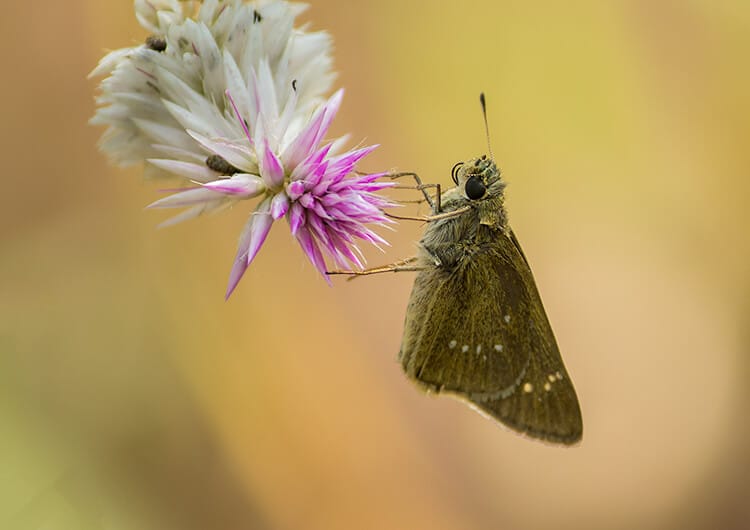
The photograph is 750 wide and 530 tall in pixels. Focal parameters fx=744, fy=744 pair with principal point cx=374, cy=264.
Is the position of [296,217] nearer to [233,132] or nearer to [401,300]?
[233,132]

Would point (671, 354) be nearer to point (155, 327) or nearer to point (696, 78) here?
point (696, 78)

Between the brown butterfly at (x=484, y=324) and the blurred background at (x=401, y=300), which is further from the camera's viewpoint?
the blurred background at (x=401, y=300)

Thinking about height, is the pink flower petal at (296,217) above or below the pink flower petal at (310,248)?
above

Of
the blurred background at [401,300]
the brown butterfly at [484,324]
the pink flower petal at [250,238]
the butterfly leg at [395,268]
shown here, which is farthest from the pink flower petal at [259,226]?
the blurred background at [401,300]

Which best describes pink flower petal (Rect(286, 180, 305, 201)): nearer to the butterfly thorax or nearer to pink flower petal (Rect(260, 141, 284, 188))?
pink flower petal (Rect(260, 141, 284, 188))

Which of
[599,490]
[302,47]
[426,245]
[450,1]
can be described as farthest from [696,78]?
[302,47]

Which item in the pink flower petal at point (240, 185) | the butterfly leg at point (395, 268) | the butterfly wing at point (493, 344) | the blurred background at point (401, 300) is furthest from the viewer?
the blurred background at point (401, 300)

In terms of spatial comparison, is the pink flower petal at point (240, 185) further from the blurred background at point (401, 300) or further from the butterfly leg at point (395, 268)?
the blurred background at point (401, 300)
